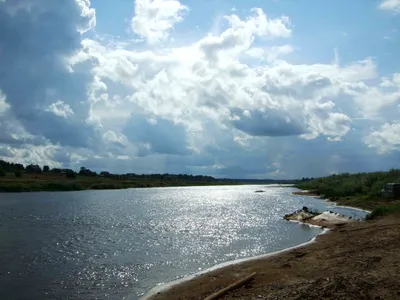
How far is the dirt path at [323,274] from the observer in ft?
49.0

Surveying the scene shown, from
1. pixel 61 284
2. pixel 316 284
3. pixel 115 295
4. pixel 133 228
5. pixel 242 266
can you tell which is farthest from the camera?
pixel 133 228

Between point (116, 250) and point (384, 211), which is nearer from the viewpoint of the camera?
point (116, 250)

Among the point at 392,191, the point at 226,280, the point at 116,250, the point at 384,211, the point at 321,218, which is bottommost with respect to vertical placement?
the point at 116,250

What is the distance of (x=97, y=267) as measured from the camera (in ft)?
88.9

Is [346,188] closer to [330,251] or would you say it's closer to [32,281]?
[330,251]

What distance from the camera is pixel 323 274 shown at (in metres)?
19.9

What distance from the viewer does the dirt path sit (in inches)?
587

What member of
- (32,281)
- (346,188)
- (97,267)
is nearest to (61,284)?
(32,281)

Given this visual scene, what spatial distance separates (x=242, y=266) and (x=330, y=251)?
5.86 metres

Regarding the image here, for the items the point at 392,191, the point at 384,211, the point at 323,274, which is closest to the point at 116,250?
the point at 323,274

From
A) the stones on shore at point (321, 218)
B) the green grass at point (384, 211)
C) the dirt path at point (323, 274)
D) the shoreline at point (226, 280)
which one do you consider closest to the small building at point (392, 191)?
the stones on shore at point (321, 218)

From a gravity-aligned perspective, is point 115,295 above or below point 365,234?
below

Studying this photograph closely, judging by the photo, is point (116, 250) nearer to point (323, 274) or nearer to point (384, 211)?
point (323, 274)

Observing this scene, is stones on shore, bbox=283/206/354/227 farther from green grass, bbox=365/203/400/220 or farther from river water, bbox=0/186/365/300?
green grass, bbox=365/203/400/220
